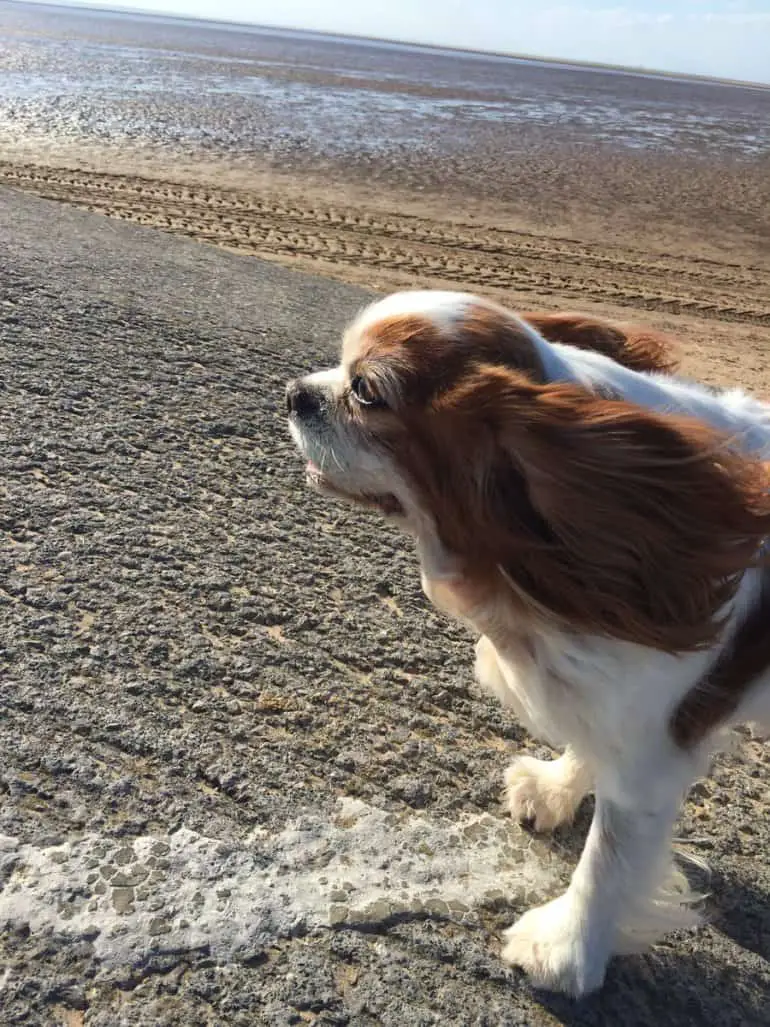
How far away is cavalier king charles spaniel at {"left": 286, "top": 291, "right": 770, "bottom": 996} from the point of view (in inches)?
73.2

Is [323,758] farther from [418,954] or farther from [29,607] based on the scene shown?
[29,607]

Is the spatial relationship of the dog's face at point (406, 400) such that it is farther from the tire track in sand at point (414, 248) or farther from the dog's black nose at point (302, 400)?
the tire track in sand at point (414, 248)

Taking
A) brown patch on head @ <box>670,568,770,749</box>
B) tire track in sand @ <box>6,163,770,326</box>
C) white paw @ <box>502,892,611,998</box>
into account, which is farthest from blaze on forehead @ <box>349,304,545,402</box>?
tire track in sand @ <box>6,163,770,326</box>

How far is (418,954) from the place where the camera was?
1.95 m

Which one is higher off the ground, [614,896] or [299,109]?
[299,109]

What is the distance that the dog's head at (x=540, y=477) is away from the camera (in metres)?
1.85

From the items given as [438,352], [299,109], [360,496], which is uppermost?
[299,109]

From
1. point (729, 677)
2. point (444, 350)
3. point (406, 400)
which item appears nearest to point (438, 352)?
point (444, 350)

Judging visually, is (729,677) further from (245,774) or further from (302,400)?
(302,400)

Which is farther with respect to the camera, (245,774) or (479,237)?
(479,237)

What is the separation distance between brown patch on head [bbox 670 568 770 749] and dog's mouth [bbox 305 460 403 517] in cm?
84

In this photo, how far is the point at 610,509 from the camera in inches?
73.5

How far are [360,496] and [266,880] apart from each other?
3.17 feet

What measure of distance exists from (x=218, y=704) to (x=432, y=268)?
9.87 meters
